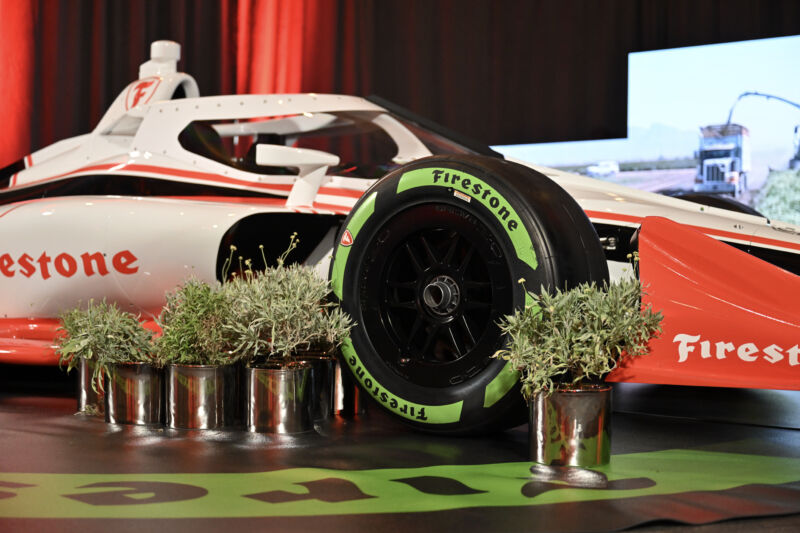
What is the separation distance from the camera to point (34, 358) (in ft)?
9.82

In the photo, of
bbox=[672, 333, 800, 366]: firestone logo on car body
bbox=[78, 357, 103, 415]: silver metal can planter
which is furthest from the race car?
bbox=[78, 357, 103, 415]: silver metal can planter

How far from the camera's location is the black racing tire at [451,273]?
2184mm

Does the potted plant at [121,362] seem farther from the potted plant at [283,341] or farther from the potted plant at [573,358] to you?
the potted plant at [573,358]

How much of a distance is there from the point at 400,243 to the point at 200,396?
0.67 metres

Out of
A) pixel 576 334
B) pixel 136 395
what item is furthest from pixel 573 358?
pixel 136 395

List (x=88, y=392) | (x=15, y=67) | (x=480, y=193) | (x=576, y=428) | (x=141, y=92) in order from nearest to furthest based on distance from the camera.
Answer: (x=576, y=428)
(x=480, y=193)
(x=88, y=392)
(x=141, y=92)
(x=15, y=67)

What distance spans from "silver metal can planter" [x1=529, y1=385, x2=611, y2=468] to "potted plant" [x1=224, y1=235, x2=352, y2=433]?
670mm

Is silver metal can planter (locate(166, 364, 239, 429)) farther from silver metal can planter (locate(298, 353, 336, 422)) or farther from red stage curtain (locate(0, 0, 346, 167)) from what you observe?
red stage curtain (locate(0, 0, 346, 167))

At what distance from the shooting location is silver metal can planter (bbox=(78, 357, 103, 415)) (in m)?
2.69

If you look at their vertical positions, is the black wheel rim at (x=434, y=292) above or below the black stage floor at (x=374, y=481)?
above

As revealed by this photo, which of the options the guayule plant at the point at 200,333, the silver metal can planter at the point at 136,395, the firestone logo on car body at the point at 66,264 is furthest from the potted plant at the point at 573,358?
the firestone logo on car body at the point at 66,264

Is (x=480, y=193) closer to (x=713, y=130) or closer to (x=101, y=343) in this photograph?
(x=101, y=343)

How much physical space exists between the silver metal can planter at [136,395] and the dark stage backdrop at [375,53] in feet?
16.8

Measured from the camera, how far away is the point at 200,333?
245 centimetres
